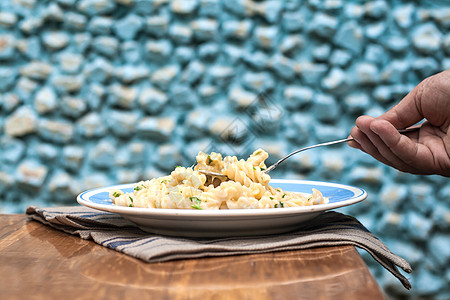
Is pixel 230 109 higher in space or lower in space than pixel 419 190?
higher

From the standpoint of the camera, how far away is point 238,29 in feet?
7.89

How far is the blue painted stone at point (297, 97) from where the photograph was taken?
7.82ft

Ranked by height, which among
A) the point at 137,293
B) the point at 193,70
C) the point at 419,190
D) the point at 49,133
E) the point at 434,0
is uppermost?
the point at 434,0

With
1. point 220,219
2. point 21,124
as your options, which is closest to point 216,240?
point 220,219

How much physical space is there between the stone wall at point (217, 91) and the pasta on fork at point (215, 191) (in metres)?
1.53

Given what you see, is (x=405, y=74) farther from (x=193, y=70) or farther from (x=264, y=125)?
(x=193, y=70)

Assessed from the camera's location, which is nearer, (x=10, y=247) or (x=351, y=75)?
(x=10, y=247)

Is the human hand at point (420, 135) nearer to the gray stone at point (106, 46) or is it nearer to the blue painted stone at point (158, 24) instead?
the blue painted stone at point (158, 24)

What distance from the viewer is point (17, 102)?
2.49 m

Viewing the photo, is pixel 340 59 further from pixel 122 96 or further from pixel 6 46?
pixel 6 46

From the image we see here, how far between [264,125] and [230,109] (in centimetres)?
20

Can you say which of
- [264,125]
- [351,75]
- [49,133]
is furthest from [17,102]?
[351,75]

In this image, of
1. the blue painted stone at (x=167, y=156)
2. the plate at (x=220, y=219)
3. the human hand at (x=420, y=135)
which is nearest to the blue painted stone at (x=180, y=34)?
the blue painted stone at (x=167, y=156)

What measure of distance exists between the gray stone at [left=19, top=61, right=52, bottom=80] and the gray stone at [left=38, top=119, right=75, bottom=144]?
259 mm
